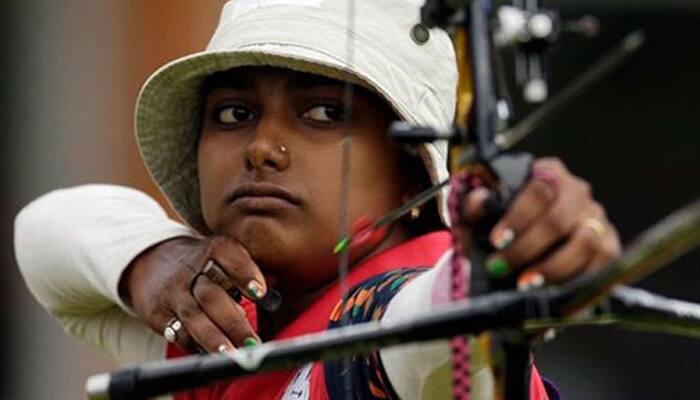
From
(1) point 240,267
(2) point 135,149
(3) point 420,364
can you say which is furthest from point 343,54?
(2) point 135,149

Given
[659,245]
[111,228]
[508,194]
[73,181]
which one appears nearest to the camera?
[659,245]

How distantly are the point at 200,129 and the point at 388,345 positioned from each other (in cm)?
97

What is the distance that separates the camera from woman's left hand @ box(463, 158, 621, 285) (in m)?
1.30

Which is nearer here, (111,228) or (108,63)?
(111,228)

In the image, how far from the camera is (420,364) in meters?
1.65

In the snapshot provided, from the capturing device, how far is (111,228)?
236 centimetres

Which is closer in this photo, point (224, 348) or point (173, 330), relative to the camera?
point (224, 348)

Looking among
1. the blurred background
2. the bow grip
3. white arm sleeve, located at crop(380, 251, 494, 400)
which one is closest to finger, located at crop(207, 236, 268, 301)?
white arm sleeve, located at crop(380, 251, 494, 400)

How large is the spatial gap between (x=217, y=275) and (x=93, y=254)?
1.11 feet

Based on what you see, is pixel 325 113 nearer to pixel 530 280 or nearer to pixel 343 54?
pixel 343 54

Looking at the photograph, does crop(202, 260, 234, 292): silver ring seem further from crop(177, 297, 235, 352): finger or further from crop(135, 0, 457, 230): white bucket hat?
crop(135, 0, 457, 230): white bucket hat

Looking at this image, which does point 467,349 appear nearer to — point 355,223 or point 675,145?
point 355,223

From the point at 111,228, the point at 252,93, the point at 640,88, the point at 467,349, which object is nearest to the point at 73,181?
the point at 640,88

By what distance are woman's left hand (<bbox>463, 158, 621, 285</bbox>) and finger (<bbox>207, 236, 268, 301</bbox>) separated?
27.1 inches
